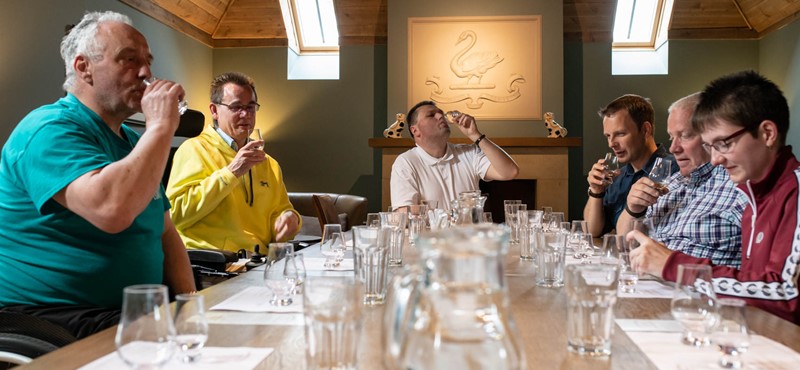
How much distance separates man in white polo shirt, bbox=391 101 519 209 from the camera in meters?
4.04

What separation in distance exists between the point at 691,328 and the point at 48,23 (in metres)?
4.67

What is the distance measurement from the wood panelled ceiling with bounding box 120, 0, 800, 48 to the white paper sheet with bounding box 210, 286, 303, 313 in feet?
18.0

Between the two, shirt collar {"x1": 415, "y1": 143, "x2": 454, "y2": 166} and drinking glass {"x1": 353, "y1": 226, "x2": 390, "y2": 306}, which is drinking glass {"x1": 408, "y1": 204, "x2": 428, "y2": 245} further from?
shirt collar {"x1": 415, "y1": 143, "x2": 454, "y2": 166}

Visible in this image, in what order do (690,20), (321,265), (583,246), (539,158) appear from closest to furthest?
(321,265) → (583,246) → (539,158) → (690,20)

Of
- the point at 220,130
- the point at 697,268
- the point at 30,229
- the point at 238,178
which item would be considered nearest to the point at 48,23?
the point at 220,130

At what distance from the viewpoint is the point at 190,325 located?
0.93 meters

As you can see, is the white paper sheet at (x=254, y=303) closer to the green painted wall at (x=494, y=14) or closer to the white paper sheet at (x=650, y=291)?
the white paper sheet at (x=650, y=291)

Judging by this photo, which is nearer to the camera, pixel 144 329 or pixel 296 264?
pixel 144 329

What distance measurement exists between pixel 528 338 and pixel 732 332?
1.02 feet

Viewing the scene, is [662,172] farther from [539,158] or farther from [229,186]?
[539,158]

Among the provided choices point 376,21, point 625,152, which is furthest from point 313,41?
point 625,152

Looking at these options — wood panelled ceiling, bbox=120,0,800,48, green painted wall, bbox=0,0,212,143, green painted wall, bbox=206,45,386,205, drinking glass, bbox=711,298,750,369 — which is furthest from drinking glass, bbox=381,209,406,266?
green painted wall, bbox=206,45,386,205

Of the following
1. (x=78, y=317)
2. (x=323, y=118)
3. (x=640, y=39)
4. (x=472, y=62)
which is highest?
(x=640, y=39)

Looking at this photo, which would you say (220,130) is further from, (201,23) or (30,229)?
(201,23)
